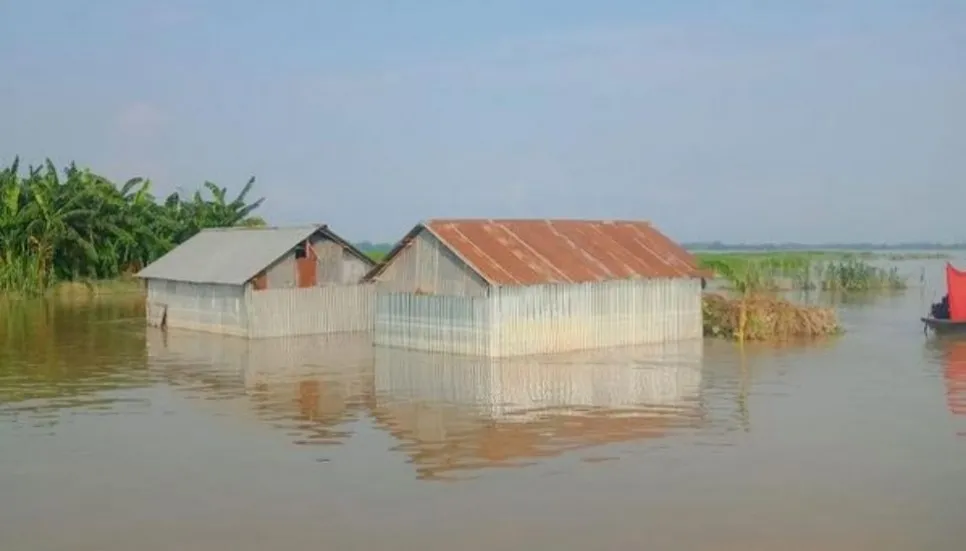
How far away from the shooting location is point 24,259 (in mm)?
40000

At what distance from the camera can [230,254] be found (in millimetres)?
28844

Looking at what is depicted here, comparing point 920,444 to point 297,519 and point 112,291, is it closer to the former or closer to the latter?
point 297,519

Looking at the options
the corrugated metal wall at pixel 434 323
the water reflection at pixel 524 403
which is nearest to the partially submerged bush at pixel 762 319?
the water reflection at pixel 524 403

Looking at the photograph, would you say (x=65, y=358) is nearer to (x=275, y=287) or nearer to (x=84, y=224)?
(x=275, y=287)

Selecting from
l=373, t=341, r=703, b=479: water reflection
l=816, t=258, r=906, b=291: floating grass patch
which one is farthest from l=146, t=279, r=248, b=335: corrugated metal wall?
l=816, t=258, r=906, b=291: floating grass patch

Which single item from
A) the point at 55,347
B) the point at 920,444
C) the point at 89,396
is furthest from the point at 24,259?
the point at 920,444

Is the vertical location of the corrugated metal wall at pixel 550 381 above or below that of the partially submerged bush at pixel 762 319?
below

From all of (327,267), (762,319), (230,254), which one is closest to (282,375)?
(327,267)

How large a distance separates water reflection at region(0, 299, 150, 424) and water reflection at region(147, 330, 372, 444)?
0.86 m

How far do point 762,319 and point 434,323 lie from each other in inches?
354

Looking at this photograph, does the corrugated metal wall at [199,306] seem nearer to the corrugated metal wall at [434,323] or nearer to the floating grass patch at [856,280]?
the corrugated metal wall at [434,323]

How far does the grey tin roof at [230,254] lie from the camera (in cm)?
2700

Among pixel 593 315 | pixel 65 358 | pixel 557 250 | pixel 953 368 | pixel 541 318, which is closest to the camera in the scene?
pixel 953 368

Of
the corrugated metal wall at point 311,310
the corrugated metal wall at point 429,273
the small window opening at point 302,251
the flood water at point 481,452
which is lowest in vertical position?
the flood water at point 481,452
